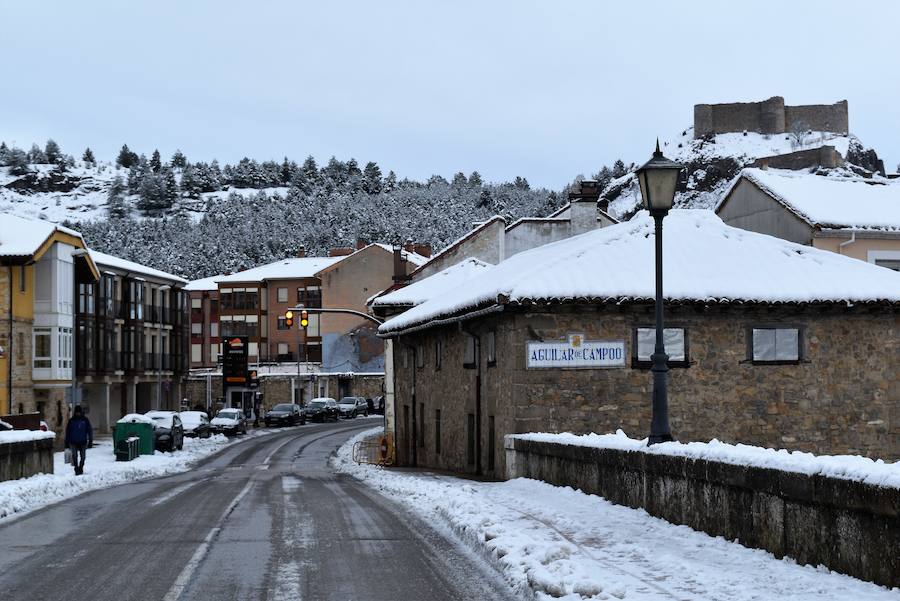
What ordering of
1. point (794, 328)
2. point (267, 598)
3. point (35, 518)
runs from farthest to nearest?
point (794, 328), point (35, 518), point (267, 598)

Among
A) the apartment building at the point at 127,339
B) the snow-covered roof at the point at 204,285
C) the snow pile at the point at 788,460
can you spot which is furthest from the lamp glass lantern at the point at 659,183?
the snow-covered roof at the point at 204,285

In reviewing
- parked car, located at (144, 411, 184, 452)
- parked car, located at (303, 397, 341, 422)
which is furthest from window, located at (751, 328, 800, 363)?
parked car, located at (303, 397, 341, 422)

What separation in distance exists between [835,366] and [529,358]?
7.04m

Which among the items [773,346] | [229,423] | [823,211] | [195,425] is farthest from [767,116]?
[773,346]

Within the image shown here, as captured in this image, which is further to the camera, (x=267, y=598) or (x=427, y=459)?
(x=427, y=459)

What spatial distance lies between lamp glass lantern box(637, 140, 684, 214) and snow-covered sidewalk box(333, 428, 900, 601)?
3.93 m

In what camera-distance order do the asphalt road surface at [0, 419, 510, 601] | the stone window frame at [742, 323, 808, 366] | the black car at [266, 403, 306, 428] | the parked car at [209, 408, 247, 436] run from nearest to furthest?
the asphalt road surface at [0, 419, 510, 601] < the stone window frame at [742, 323, 808, 366] < the parked car at [209, 408, 247, 436] < the black car at [266, 403, 306, 428]

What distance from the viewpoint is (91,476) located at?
26.0 meters

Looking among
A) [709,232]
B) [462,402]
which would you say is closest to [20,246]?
[462,402]

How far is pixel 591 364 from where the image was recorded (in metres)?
23.2

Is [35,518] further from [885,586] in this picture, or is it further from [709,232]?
[709,232]

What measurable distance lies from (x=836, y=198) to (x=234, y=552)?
3398 cm

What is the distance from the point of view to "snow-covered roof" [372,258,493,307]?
4262 cm

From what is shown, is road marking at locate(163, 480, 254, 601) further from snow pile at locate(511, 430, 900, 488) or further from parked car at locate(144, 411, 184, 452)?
parked car at locate(144, 411, 184, 452)
